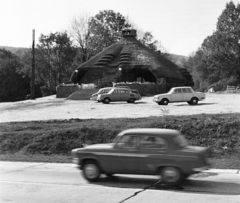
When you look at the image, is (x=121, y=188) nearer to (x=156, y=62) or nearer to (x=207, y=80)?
(x=156, y=62)

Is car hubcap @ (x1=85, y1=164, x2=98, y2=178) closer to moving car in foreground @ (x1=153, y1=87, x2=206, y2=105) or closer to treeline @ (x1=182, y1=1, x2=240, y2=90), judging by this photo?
moving car in foreground @ (x1=153, y1=87, x2=206, y2=105)

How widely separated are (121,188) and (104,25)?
2932 inches

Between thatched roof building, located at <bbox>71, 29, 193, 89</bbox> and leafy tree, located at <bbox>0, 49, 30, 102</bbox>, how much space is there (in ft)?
98.3

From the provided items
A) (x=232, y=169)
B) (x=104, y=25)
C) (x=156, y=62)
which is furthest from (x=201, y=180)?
(x=104, y=25)

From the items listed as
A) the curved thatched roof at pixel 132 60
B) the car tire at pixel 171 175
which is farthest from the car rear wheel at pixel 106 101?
the car tire at pixel 171 175

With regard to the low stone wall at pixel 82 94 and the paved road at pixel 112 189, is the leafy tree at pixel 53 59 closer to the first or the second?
the low stone wall at pixel 82 94

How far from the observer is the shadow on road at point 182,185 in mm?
10438

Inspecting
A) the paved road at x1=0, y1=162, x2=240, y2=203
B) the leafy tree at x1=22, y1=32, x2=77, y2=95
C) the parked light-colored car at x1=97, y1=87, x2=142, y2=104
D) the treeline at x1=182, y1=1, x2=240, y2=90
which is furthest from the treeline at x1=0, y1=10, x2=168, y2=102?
the paved road at x1=0, y1=162, x2=240, y2=203

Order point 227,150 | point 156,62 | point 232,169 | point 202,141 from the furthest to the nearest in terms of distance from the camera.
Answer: point 156,62 < point 202,141 < point 227,150 < point 232,169

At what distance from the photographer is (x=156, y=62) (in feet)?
198

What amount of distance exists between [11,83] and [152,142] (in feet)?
278

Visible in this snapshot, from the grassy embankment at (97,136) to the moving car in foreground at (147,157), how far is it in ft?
16.9

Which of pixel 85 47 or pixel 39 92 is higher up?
pixel 85 47

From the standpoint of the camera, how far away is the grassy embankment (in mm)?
18466
